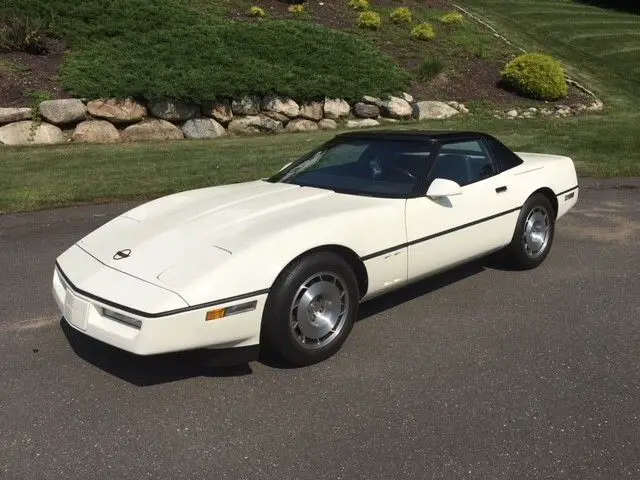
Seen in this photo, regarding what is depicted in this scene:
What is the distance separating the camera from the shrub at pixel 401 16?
2006cm

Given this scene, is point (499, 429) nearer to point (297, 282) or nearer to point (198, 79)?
point (297, 282)

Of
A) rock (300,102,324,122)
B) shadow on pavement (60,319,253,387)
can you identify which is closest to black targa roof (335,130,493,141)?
shadow on pavement (60,319,253,387)

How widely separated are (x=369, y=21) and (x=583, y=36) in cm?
1068

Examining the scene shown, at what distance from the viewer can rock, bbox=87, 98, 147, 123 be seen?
39.2ft

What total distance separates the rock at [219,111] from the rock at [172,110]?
0.94ft

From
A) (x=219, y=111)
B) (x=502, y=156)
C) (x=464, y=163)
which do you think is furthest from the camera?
(x=219, y=111)

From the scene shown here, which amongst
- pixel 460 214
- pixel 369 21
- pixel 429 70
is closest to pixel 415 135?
pixel 460 214

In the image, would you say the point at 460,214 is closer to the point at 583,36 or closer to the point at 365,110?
the point at 365,110

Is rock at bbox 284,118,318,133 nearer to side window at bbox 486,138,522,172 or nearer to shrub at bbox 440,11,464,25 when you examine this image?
side window at bbox 486,138,522,172

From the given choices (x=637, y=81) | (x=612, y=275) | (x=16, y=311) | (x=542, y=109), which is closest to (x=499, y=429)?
(x=612, y=275)

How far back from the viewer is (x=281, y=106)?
13609 millimetres

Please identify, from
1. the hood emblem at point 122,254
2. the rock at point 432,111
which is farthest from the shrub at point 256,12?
the hood emblem at point 122,254

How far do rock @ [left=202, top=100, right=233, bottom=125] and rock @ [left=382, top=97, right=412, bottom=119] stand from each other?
3.89 m

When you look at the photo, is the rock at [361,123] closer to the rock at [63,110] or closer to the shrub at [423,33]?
the rock at [63,110]
